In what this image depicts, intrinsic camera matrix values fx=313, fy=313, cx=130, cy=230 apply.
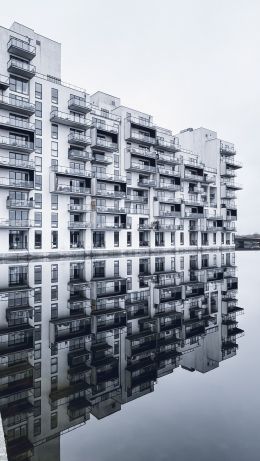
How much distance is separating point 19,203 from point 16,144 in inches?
350

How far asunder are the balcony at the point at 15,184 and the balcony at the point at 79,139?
11.2 m

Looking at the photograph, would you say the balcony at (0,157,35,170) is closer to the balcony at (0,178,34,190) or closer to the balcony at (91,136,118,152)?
the balcony at (0,178,34,190)

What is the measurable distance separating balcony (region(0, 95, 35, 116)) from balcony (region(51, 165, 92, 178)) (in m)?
9.24

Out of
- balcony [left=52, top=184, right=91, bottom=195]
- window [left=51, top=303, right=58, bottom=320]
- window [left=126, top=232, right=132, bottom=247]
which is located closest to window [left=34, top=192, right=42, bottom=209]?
balcony [left=52, top=184, right=91, bottom=195]

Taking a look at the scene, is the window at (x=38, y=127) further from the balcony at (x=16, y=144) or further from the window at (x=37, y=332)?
the window at (x=37, y=332)

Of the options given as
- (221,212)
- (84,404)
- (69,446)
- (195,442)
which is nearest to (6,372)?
(84,404)

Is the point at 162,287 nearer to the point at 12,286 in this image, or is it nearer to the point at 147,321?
the point at 147,321

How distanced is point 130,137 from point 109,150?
5602 millimetres

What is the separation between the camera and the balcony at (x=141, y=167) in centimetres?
6334

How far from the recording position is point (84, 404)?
6.38m

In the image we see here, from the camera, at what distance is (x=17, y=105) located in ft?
156

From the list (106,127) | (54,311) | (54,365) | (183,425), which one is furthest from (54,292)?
(106,127)

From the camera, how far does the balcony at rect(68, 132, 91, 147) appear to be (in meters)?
54.3

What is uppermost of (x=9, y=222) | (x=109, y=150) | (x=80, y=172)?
(x=109, y=150)
